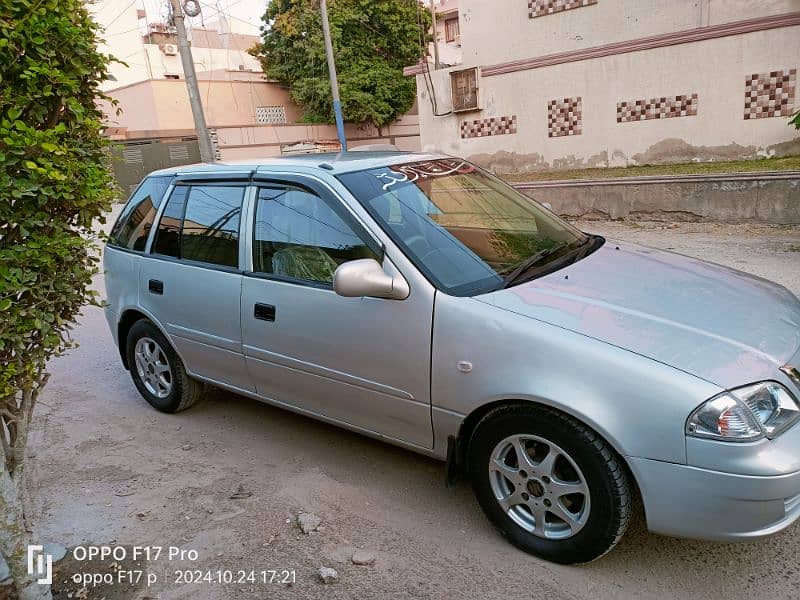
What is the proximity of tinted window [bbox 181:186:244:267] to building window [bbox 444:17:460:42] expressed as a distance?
3361 centimetres

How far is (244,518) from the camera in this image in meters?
3.24

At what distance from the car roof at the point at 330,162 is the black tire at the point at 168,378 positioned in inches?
45.4

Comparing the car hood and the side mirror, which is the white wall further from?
the side mirror

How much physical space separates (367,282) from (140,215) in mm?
2443

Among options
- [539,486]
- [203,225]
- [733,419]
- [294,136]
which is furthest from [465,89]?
[294,136]

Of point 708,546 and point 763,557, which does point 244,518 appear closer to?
point 708,546

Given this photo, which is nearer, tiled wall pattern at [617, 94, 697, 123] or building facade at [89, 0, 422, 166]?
tiled wall pattern at [617, 94, 697, 123]

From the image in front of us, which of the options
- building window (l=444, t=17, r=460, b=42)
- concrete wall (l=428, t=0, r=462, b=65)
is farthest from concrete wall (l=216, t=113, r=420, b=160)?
building window (l=444, t=17, r=460, b=42)

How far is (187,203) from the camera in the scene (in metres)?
4.20

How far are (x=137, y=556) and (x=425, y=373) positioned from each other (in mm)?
1579

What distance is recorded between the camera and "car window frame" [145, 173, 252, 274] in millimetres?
3758

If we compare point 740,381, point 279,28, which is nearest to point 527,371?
point 740,381

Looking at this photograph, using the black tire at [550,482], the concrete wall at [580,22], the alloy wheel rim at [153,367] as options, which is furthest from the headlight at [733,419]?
the concrete wall at [580,22]

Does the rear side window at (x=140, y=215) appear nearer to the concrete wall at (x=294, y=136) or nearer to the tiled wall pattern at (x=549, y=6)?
the tiled wall pattern at (x=549, y=6)
